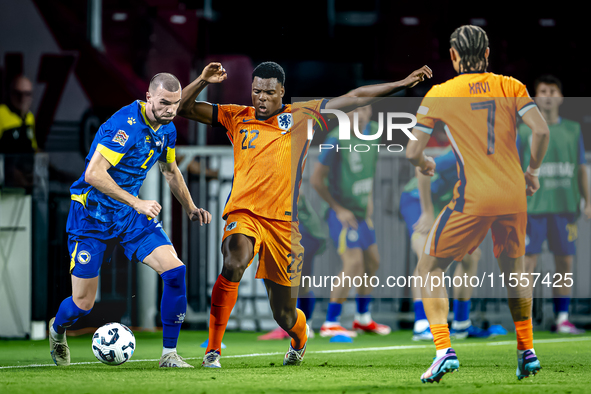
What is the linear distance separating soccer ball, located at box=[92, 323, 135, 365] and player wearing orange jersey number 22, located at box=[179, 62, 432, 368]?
0.50m

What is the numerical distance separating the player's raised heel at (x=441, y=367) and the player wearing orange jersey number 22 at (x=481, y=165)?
0.37 metres

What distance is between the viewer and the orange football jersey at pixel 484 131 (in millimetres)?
4473

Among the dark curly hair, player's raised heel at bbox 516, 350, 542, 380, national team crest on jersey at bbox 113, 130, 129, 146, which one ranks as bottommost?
player's raised heel at bbox 516, 350, 542, 380

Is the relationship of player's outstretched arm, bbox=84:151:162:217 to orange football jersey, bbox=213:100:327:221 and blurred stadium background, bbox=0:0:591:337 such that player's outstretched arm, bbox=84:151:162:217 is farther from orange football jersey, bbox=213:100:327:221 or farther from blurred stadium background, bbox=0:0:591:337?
blurred stadium background, bbox=0:0:591:337

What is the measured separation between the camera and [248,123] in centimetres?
530

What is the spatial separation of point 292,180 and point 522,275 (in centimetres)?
161

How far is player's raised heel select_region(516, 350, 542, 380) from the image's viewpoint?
435 cm

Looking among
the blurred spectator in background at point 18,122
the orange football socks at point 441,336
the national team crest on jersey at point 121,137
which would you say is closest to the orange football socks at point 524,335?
the orange football socks at point 441,336

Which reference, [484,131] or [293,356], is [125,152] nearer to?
[293,356]

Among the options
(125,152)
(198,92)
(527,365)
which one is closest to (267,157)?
(198,92)

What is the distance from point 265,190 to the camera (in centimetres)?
513

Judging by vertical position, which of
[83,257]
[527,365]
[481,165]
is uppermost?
[481,165]

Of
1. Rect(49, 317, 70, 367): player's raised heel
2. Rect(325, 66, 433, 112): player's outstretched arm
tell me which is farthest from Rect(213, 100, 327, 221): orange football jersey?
Rect(49, 317, 70, 367): player's raised heel

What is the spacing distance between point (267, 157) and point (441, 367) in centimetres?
183
